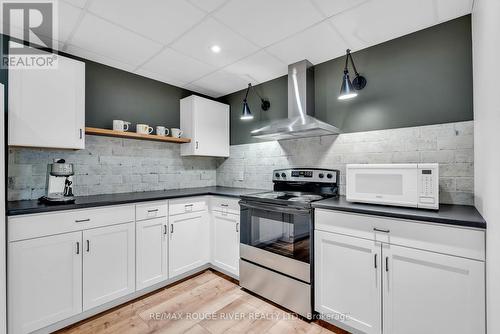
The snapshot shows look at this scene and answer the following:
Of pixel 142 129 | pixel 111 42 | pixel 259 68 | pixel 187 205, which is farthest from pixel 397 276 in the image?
pixel 111 42

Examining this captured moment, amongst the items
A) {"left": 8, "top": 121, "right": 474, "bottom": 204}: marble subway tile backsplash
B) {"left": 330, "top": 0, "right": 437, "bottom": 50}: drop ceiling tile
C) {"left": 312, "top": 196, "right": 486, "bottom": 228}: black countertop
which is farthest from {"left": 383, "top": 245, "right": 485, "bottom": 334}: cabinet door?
{"left": 330, "top": 0, "right": 437, "bottom": 50}: drop ceiling tile

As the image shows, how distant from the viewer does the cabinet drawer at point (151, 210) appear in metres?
2.22

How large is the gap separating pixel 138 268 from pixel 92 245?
50 cm

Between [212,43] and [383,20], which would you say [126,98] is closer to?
[212,43]

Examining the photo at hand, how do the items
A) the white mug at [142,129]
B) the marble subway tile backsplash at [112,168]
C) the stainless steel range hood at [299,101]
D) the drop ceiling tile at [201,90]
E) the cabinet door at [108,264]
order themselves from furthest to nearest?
the drop ceiling tile at [201,90] → the white mug at [142,129] → the stainless steel range hood at [299,101] → the marble subway tile backsplash at [112,168] → the cabinet door at [108,264]

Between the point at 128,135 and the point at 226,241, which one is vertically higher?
the point at 128,135

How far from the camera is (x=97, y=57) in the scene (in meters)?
2.39

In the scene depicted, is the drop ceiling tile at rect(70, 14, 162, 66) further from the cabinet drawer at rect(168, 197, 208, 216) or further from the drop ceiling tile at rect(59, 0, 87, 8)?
the cabinet drawer at rect(168, 197, 208, 216)

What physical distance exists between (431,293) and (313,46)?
2141mm

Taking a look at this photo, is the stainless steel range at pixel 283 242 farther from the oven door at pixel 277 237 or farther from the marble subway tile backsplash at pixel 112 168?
the marble subway tile backsplash at pixel 112 168

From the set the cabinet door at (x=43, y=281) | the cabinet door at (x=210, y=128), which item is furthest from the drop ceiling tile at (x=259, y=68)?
the cabinet door at (x=43, y=281)

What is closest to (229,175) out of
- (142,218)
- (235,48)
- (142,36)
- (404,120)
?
(142,218)

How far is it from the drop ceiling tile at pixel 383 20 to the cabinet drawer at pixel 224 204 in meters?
1.89

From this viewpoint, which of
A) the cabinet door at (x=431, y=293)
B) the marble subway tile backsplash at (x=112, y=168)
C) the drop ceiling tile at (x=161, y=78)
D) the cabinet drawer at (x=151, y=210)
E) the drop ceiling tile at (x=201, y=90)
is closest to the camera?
the cabinet door at (x=431, y=293)
